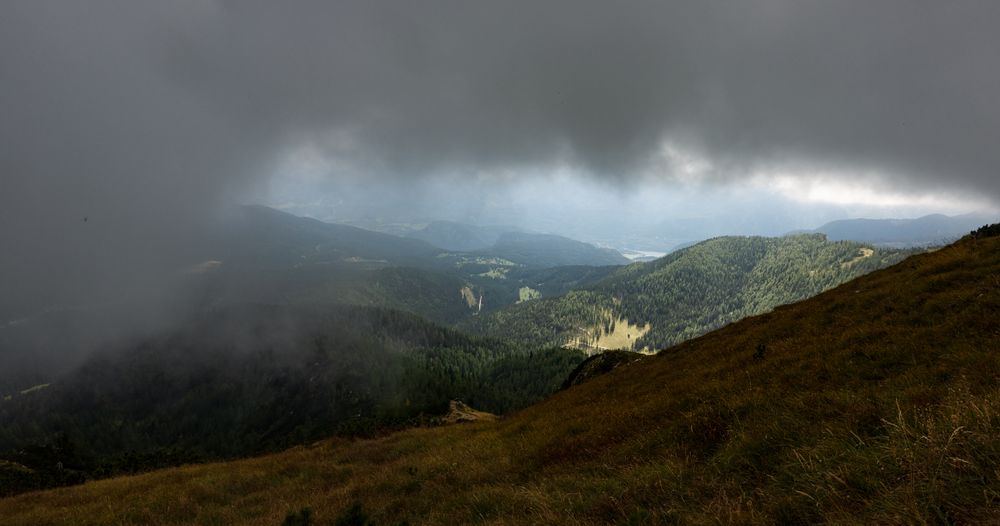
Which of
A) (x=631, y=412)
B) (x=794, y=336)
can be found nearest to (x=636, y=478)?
(x=631, y=412)

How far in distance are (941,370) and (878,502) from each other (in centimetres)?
699

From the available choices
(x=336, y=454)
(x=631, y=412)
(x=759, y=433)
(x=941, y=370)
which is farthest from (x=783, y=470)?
(x=336, y=454)

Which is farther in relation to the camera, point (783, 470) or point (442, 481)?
point (442, 481)

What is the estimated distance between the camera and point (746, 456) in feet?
22.4

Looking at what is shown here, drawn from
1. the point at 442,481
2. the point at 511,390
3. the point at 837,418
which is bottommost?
the point at 511,390

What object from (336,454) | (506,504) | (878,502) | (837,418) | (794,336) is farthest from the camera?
(336,454)

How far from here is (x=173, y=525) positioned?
36.8ft

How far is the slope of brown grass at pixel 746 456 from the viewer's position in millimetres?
4469

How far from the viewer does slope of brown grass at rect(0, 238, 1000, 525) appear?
4.47m

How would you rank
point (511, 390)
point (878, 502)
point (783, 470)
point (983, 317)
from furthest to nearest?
point (511, 390) → point (983, 317) → point (783, 470) → point (878, 502)

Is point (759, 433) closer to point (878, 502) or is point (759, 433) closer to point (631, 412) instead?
point (878, 502)

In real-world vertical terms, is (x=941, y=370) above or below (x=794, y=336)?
above

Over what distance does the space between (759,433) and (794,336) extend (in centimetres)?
1288

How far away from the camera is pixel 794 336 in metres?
17.3
